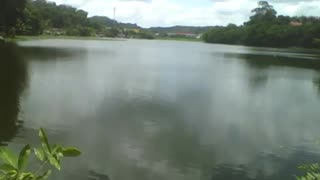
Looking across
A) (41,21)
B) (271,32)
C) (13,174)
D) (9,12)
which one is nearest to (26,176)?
(13,174)

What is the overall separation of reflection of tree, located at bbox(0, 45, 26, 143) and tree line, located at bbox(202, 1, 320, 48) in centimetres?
9161

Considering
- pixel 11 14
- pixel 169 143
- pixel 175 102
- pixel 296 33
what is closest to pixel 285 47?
pixel 296 33

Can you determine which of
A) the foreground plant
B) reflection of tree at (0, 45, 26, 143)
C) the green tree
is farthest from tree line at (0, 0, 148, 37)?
the foreground plant

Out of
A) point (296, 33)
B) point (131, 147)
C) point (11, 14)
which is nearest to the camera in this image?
point (131, 147)

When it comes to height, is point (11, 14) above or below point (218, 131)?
above

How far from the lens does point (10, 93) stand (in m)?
21.5

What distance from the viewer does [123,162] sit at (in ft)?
37.4

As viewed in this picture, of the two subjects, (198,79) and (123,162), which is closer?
(123,162)

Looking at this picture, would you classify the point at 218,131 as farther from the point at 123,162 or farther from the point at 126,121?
the point at 123,162

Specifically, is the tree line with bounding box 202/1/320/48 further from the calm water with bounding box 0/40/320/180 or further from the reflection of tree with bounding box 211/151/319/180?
the reflection of tree with bounding box 211/151/319/180

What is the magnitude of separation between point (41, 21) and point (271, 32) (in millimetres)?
67865

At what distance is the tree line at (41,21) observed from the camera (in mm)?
58812

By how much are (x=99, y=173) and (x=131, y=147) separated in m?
2.69

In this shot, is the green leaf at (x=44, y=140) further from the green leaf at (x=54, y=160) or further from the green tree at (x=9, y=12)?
the green tree at (x=9, y=12)
